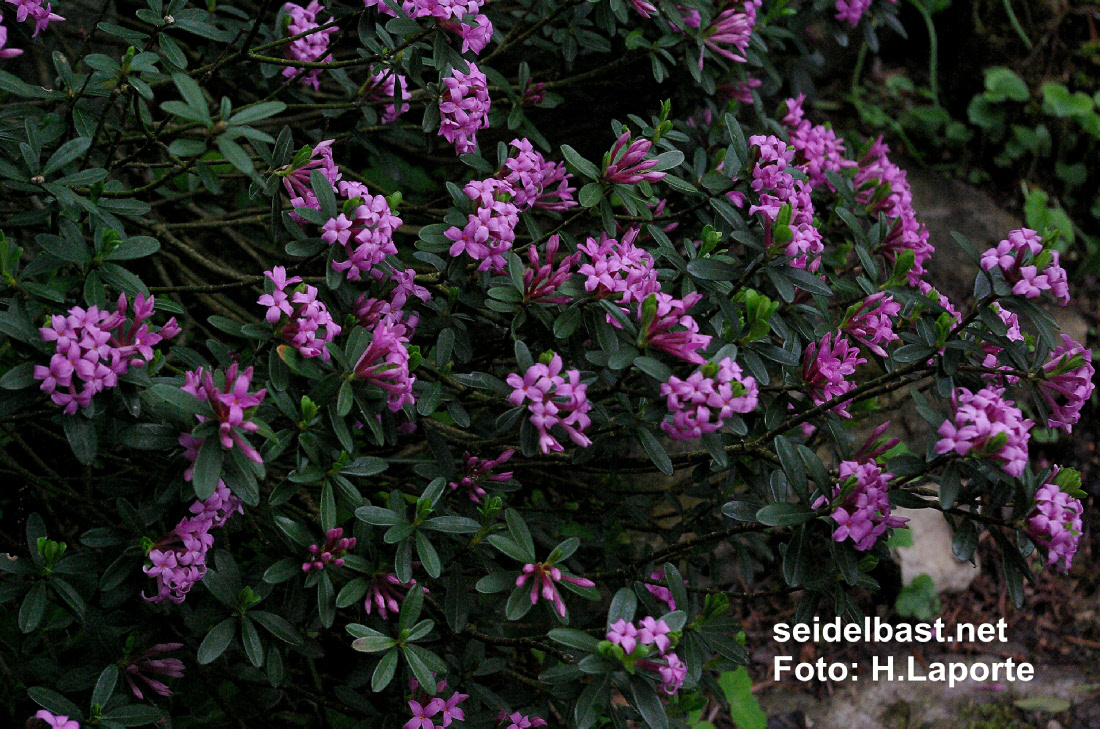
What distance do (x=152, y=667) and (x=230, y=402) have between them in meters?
0.77

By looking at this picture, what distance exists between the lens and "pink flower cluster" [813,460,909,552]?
5.81ft

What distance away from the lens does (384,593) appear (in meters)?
1.92

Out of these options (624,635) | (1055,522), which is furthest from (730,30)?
(624,635)

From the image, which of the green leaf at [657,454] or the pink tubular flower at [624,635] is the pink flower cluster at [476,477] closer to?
the green leaf at [657,454]

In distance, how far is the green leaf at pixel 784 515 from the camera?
5.88ft

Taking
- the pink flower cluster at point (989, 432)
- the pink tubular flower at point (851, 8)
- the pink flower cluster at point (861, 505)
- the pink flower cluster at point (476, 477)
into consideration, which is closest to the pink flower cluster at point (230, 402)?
the pink flower cluster at point (476, 477)

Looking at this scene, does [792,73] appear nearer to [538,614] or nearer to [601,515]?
[601,515]

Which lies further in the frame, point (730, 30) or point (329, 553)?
point (730, 30)

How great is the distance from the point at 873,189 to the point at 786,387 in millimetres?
969

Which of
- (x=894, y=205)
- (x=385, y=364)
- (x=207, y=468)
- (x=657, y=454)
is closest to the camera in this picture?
(x=207, y=468)

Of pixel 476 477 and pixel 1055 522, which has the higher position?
pixel 1055 522

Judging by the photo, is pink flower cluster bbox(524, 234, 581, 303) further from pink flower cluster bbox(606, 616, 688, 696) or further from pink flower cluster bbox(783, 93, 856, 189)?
pink flower cluster bbox(783, 93, 856, 189)

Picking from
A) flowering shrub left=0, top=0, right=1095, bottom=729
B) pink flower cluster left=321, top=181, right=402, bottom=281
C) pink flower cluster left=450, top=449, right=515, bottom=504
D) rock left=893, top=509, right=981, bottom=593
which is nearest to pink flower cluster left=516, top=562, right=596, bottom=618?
flowering shrub left=0, top=0, right=1095, bottom=729

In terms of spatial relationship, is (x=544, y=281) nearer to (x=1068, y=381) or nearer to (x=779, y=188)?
(x=779, y=188)
